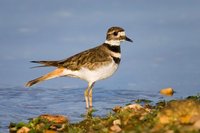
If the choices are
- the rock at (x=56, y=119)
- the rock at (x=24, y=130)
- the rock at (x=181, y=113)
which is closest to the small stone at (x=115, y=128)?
the rock at (x=181, y=113)

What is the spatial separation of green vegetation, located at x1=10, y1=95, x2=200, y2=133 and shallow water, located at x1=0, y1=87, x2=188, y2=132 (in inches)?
37.5

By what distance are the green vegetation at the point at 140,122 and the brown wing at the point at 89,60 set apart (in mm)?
1526

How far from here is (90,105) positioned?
16922mm

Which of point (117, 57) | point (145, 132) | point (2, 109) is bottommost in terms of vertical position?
point (145, 132)

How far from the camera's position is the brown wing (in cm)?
1585

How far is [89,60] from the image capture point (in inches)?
627

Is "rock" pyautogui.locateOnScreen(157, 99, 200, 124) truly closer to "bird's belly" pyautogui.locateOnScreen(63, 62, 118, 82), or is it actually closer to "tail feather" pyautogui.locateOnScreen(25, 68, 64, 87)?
"bird's belly" pyautogui.locateOnScreen(63, 62, 118, 82)

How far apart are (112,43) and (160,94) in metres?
3.46

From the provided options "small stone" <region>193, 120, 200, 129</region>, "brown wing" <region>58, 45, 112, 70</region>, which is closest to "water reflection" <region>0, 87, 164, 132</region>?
"brown wing" <region>58, 45, 112, 70</region>

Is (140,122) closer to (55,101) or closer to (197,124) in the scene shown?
(197,124)

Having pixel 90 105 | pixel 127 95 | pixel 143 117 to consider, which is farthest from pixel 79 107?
pixel 143 117

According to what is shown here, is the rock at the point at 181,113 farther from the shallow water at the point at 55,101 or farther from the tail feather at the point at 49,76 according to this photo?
the tail feather at the point at 49,76

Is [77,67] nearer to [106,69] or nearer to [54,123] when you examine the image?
[106,69]

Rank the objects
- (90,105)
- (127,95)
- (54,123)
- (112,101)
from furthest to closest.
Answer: (127,95) → (112,101) → (90,105) → (54,123)
